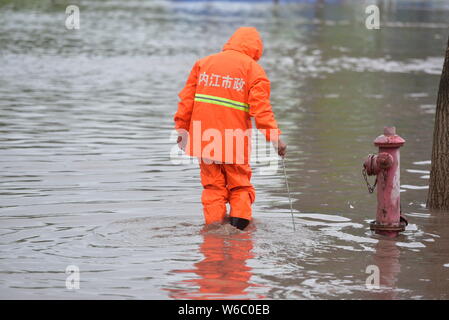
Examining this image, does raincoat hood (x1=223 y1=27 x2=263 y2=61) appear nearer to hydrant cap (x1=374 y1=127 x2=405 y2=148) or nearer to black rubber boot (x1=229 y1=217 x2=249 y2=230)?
hydrant cap (x1=374 y1=127 x2=405 y2=148)

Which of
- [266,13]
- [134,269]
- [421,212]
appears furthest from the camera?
[266,13]

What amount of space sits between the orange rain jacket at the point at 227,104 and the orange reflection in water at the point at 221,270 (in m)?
0.66

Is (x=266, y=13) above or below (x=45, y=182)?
above

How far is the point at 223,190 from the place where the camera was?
27.3ft

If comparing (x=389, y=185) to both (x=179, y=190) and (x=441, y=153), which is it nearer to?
(x=441, y=153)

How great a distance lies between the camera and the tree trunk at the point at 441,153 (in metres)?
9.09

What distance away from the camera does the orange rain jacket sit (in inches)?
315

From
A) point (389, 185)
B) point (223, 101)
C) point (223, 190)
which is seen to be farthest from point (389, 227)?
point (223, 101)

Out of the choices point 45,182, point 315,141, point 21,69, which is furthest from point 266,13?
point 45,182

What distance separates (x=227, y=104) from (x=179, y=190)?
2.12m

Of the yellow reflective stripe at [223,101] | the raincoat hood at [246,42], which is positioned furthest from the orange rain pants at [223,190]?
the raincoat hood at [246,42]

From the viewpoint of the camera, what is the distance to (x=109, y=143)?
496 inches
